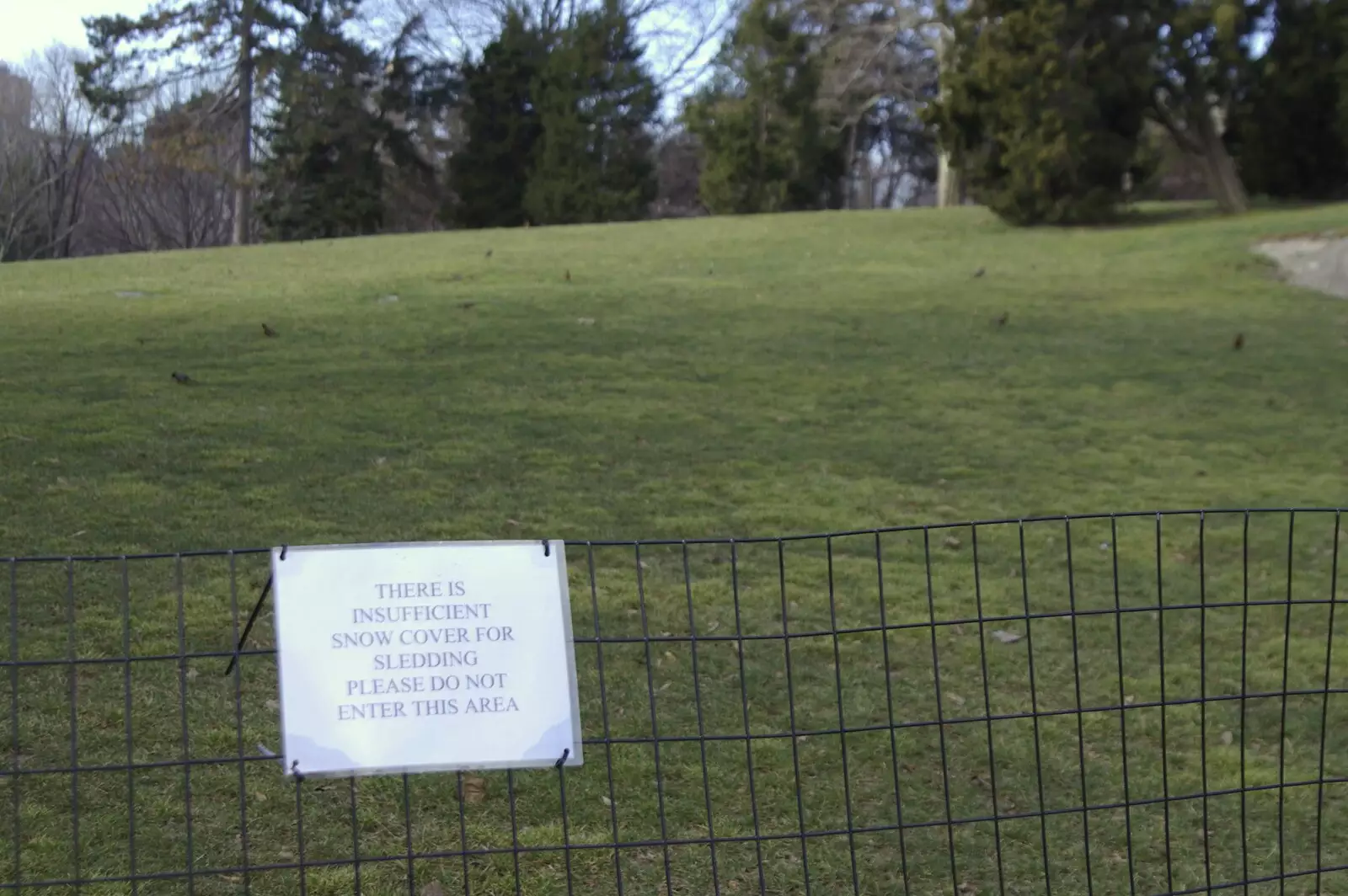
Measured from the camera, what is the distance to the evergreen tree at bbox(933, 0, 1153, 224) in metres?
16.4

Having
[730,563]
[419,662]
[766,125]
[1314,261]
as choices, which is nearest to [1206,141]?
[1314,261]

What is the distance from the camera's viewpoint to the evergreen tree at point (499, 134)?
1161 inches

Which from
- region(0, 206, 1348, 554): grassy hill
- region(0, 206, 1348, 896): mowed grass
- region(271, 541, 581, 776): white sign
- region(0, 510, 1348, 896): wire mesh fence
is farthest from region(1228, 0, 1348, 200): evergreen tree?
region(271, 541, 581, 776): white sign

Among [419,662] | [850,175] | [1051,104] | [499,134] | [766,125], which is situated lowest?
[419,662]

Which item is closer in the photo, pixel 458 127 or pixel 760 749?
pixel 760 749

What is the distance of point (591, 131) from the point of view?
96.2ft

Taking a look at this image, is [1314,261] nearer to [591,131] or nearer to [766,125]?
[766,125]

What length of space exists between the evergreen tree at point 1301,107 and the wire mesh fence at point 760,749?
1454 centimetres

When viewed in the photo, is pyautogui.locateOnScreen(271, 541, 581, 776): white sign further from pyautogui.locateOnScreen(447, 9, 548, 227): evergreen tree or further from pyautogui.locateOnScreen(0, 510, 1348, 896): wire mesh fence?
pyautogui.locateOnScreen(447, 9, 548, 227): evergreen tree

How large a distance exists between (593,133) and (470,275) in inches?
691

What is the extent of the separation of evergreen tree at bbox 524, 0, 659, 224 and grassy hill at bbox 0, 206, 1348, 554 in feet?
49.4

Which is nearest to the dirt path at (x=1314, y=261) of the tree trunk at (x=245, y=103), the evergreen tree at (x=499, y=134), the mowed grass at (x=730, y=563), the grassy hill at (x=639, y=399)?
the grassy hill at (x=639, y=399)

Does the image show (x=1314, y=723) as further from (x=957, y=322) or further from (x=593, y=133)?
(x=593, y=133)

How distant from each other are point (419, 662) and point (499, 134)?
29.3m
